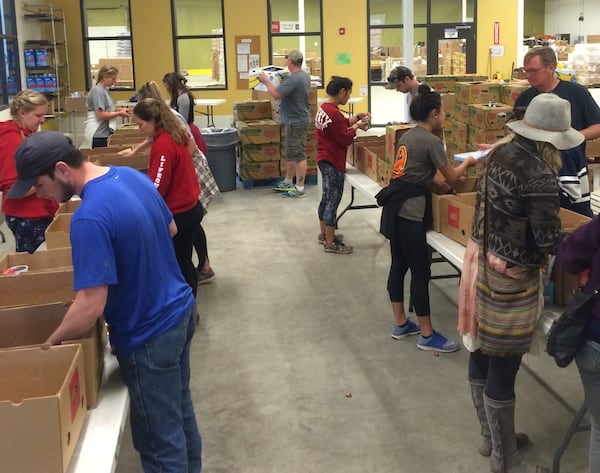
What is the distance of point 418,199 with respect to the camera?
12.5ft

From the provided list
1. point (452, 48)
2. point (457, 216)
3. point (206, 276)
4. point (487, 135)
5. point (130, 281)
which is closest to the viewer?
point (130, 281)

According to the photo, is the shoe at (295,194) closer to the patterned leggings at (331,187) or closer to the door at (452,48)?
the patterned leggings at (331,187)

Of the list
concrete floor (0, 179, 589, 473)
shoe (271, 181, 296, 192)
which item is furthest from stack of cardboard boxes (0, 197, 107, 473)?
shoe (271, 181, 296, 192)

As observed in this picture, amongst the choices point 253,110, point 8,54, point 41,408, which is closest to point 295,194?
point 253,110

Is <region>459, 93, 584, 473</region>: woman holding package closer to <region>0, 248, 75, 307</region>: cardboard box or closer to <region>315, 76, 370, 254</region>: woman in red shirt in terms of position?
<region>0, 248, 75, 307</region>: cardboard box

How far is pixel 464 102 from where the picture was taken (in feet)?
23.9

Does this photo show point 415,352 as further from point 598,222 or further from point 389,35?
point 389,35

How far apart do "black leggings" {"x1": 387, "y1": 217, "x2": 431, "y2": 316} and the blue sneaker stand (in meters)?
0.26

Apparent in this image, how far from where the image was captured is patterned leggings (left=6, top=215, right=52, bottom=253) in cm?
383

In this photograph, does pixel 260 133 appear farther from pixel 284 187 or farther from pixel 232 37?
pixel 232 37

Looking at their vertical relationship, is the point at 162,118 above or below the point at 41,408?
above

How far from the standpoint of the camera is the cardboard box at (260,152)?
881 centimetres

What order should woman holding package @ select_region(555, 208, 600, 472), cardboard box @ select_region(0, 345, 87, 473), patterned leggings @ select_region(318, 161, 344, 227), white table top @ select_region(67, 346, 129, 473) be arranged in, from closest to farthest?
1. cardboard box @ select_region(0, 345, 87, 473)
2. white table top @ select_region(67, 346, 129, 473)
3. woman holding package @ select_region(555, 208, 600, 472)
4. patterned leggings @ select_region(318, 161, 344, 227)

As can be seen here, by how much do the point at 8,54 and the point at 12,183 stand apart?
7.83 meters
